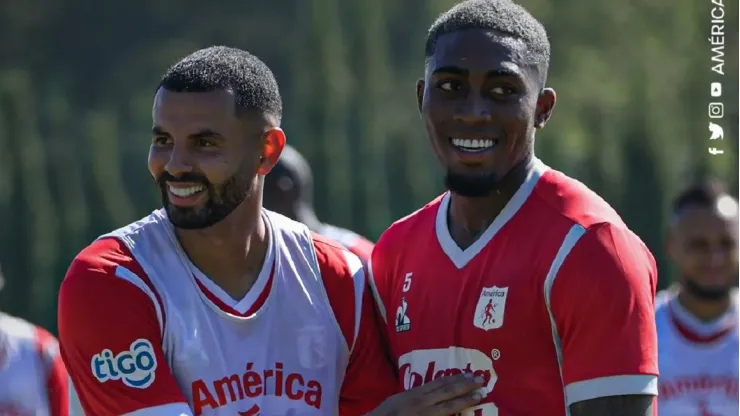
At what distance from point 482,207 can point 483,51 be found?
2.03 feet

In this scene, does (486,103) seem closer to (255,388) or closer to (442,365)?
(442,365)

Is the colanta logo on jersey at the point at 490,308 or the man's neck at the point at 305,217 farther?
the man's neck at the point at 305,217

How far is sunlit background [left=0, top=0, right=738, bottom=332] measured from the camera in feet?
74.3

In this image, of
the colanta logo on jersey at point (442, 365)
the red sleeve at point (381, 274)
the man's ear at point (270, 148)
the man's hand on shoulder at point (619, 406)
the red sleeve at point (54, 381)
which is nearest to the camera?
the man's hand on shoulder at point (619, 406)

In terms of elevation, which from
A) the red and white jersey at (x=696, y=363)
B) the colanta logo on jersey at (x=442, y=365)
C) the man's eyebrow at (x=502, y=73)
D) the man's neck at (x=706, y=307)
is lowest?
the red and white jersey at (x=696, y=363)

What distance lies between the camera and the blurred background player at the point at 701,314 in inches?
332

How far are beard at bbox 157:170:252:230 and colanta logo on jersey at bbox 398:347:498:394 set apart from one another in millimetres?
908

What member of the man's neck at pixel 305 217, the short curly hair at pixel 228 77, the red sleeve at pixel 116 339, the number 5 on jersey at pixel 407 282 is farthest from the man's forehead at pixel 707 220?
the red sleeve at pixel 116 339

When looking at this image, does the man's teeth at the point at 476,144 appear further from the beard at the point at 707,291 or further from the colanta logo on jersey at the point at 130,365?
the beard at the point at 707,291

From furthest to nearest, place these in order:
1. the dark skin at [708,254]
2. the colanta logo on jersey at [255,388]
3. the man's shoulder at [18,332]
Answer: the dark skin at [708,254] → the man's shoulder at [18,332] → the colanta logo on jersey at [255,388]

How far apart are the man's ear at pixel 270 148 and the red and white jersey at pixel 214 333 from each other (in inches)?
8.9

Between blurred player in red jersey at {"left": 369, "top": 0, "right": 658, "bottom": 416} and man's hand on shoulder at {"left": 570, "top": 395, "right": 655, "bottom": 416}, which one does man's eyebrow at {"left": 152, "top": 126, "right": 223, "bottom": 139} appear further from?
man's hand on shoulder at {"left": 570, "top": 395, "right": 655, "bottom": 416}

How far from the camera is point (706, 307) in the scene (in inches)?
348

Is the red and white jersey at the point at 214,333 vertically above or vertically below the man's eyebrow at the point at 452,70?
below
